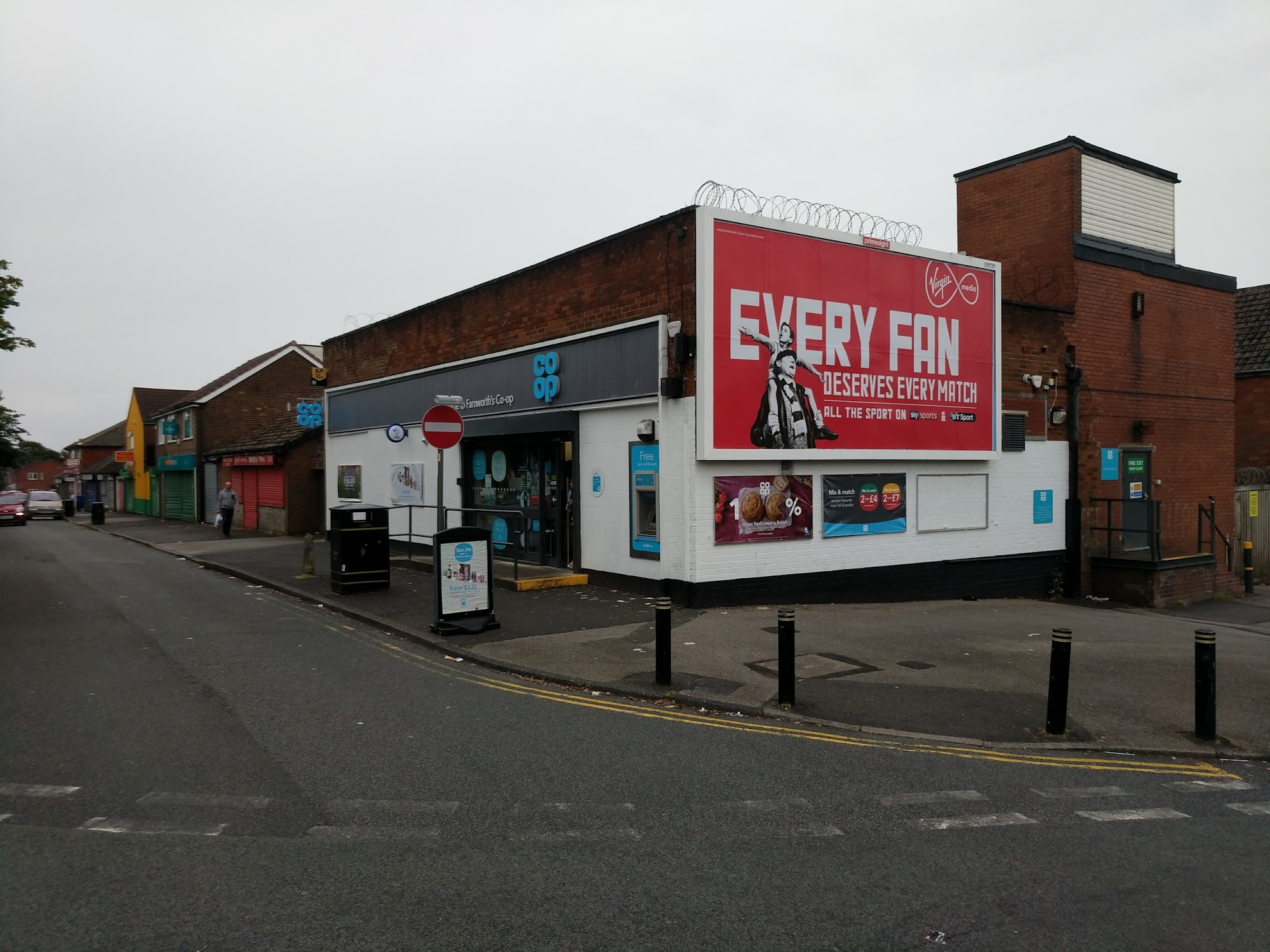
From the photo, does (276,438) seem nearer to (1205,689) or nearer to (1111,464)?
(1111,464)

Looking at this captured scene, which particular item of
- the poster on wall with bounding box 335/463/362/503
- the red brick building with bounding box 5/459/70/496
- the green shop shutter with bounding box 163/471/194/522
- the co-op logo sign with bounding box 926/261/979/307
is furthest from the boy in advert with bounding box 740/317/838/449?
the red brick building with bounding box 5/459/70/496

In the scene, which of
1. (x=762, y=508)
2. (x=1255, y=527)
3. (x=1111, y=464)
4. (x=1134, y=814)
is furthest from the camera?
(x=1255, y=527)

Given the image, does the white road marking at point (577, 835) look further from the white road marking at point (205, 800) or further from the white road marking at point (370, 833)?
the white road marking at point (205, 800)

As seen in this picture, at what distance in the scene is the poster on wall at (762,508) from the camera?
43.6 ft

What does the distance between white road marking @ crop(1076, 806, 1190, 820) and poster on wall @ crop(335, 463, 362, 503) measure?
2101 cm

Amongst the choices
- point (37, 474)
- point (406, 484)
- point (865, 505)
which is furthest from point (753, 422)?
point (37, 474)

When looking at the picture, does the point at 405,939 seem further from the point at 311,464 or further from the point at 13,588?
the point at 311,464

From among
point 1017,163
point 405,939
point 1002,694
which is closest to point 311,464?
point 1017,163

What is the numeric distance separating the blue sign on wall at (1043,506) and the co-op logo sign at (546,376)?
31.8 feet

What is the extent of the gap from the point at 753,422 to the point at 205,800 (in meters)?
9.53

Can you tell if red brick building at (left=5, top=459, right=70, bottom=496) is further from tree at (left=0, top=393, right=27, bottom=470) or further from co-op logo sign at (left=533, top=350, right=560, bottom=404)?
co-op logo sign at (left=533, top=350, right=560, bottom=404)

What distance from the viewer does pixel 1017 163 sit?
19.1m

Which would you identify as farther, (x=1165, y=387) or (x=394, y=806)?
(x=1165, y=387)

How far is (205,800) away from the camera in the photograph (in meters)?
5.49
